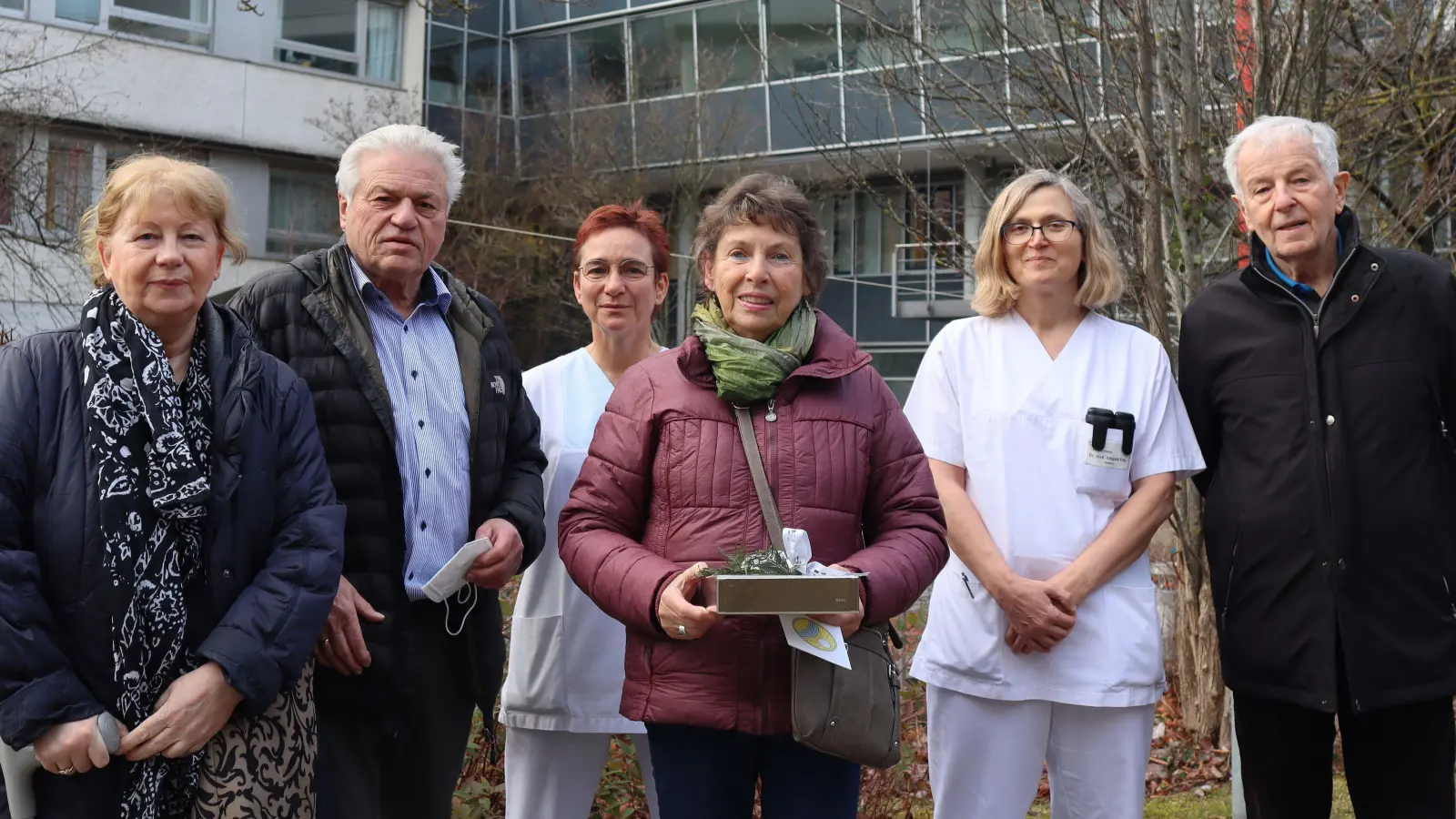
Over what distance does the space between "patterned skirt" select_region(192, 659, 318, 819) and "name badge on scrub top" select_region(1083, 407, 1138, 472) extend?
2.25 meters

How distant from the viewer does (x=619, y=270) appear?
4516mm

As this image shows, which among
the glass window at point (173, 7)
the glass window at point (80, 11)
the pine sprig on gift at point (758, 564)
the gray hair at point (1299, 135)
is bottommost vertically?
the pine sprig on gift at point (758, 564)

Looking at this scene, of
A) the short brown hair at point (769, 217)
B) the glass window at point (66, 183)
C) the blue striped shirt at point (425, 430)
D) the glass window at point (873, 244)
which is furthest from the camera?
the glass window at point (873, 244)

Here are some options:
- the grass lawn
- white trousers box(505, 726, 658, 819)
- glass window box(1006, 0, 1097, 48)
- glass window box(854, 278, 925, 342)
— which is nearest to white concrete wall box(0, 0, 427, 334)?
glass window box(854, 278, 925, 342)

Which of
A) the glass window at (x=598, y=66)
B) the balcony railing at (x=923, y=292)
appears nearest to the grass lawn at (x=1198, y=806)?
the balcony railing at (x=923, y=292)

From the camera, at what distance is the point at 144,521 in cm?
296

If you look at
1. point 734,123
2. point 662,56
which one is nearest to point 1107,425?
point 734,123

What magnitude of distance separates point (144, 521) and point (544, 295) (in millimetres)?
20196

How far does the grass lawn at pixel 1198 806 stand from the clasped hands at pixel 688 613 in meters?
3.66

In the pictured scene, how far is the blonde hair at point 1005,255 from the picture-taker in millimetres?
4098

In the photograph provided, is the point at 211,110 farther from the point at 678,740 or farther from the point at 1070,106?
the point at 678,740

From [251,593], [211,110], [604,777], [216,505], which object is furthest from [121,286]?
[211,110]

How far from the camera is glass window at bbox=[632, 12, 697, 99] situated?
74.4ft

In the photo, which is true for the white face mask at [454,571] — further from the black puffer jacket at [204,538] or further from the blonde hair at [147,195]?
the blonde hair at [147,195]
